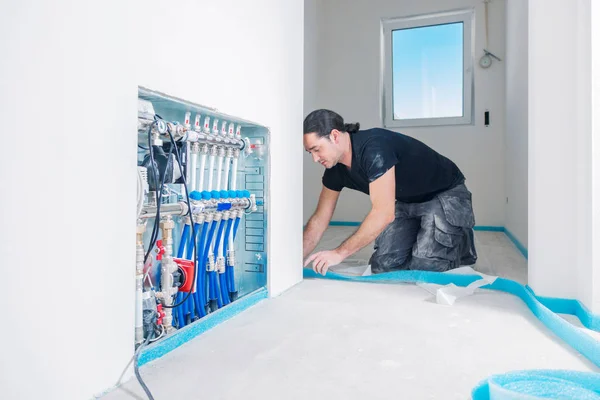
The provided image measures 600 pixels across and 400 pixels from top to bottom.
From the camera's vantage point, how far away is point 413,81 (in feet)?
16.8

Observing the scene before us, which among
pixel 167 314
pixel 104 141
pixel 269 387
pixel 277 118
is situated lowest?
pixel 269 387

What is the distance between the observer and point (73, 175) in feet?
2.84

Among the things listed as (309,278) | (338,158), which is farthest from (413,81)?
(309,278)

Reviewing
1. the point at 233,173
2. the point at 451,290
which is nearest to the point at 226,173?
the point at 233,173

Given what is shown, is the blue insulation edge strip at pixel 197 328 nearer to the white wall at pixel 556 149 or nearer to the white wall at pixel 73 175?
the white wall at pixel 73 175

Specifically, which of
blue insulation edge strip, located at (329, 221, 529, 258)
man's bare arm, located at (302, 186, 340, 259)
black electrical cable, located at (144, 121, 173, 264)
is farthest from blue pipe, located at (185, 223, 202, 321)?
blue insulation edge strip, located at (329, 221, 529, 258)

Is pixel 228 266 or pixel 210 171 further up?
pixel 210 171

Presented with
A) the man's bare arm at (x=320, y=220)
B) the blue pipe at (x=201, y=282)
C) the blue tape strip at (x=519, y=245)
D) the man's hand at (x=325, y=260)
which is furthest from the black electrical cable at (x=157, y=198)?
the blue tape strip at (x=519, y=245)

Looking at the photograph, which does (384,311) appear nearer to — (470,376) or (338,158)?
(470,376)

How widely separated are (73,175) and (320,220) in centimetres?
167

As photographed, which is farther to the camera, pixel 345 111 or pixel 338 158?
pixel 345 111

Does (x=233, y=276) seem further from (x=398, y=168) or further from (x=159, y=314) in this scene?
(x=398, y=168)

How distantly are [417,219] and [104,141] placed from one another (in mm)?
2117

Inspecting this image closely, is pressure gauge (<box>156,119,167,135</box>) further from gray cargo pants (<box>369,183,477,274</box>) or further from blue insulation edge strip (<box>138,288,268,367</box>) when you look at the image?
gray cargo pants (<box>369,183,477,274</box>)
